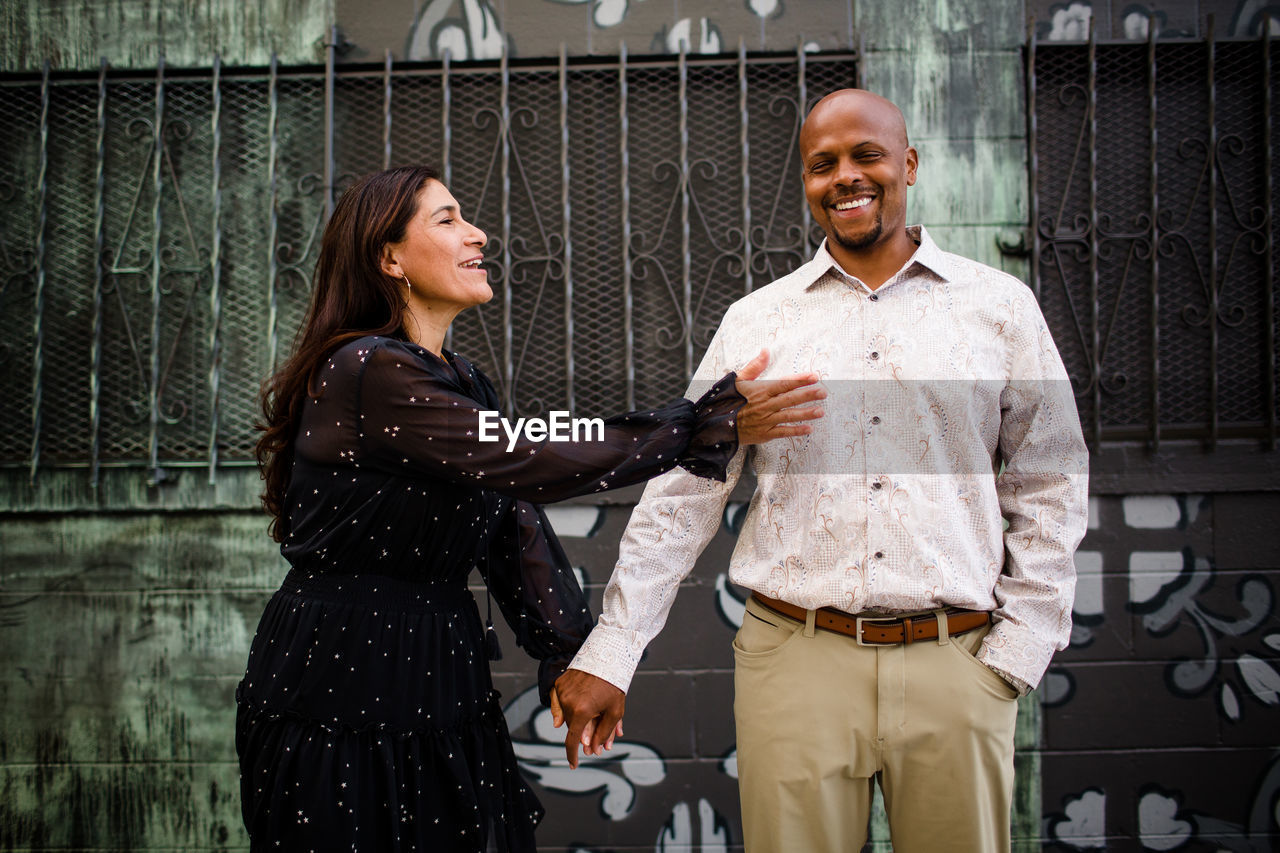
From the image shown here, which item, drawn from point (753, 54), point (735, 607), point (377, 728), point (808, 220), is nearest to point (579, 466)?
point (377, 728)

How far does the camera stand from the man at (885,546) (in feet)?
6.68

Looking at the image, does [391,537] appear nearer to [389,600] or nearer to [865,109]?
[389,600]

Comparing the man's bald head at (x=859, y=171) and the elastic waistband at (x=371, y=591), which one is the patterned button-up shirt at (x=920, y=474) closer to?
the man's bald head at (x=859, y=171)

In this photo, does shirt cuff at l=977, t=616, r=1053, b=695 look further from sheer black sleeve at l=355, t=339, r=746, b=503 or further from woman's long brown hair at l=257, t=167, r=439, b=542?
woman's long brown hair at l=257, t=167, r=439, b=542

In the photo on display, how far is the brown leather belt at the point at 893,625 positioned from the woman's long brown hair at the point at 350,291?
3.86ft

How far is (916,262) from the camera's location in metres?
2.21

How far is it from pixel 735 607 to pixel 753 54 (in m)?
2.11

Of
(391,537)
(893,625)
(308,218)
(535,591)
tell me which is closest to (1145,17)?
(893,625)

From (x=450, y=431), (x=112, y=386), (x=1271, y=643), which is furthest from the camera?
(x=112, y=386)

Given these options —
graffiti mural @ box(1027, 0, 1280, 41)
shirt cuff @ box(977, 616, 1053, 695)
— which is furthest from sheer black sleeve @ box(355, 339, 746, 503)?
graffiti mural @ box(1027, 0, 1280, 41)

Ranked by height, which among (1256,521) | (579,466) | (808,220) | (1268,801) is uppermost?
(808,220)

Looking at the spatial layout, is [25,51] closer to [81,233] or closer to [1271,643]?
[81,233]

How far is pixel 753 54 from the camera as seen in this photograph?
3.58 metres

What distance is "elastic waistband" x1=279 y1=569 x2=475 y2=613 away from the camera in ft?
6.57
